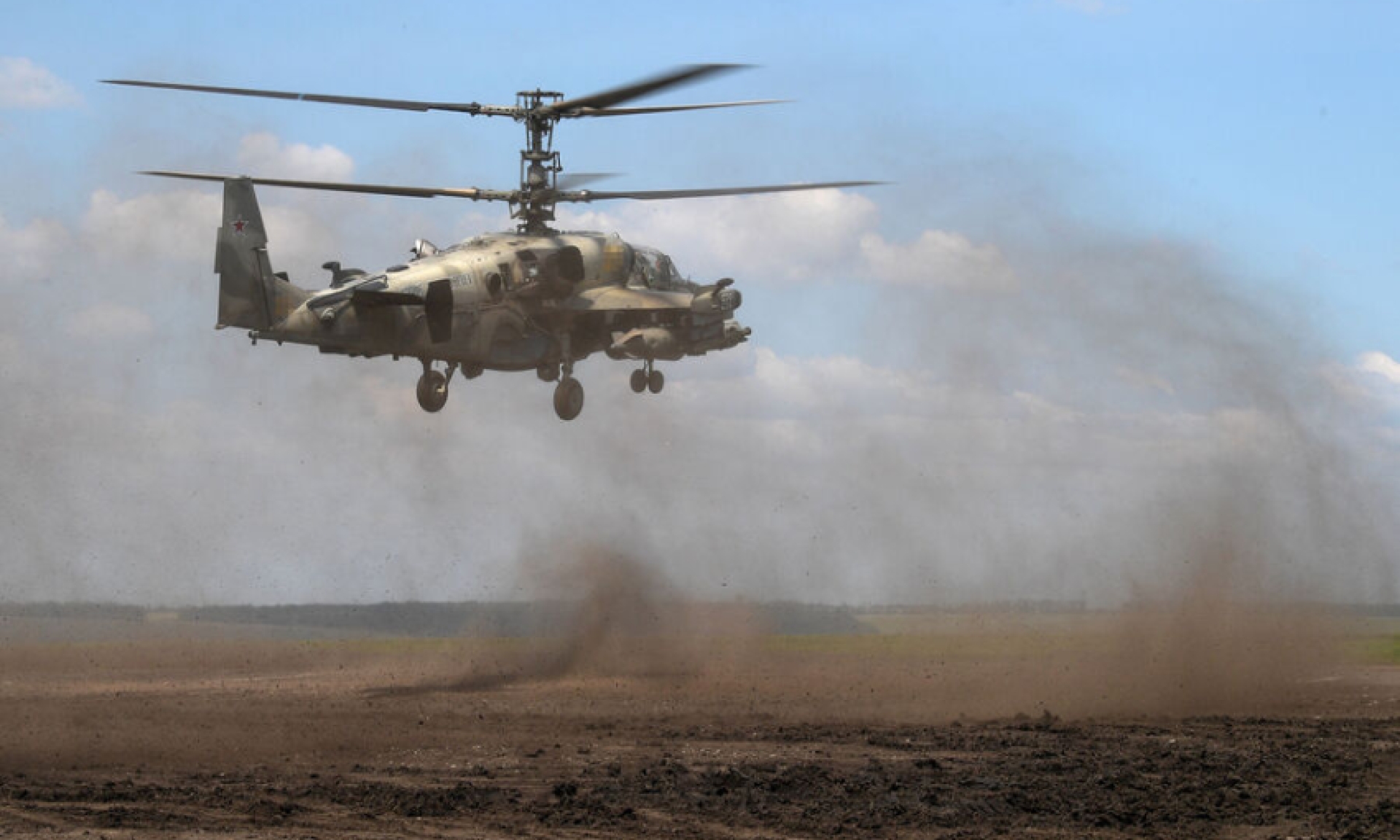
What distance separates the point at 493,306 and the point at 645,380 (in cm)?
322

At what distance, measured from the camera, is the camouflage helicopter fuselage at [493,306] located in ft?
86.9

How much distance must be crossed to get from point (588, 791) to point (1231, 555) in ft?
57.9

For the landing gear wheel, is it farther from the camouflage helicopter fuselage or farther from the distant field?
the distant field

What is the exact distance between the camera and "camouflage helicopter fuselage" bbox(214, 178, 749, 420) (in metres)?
26.5

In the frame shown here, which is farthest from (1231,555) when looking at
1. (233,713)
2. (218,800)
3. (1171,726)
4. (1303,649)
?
(218,800)

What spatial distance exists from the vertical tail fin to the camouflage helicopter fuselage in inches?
0.6

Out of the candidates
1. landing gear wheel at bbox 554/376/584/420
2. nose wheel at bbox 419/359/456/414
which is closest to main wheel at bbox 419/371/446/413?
nose wheel at bbox 419/359/456/414

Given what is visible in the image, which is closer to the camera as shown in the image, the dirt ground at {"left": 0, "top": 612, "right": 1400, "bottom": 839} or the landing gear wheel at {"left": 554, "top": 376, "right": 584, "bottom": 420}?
the dirt ground at {"left": 0, "top": 612, "right": 1400, "bottom": 839}

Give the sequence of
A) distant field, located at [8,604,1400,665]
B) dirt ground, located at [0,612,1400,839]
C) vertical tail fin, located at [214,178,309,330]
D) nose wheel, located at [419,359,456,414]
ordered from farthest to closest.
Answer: distant field, located at [8,604,1400,665] < nose wheel, located at [419,359,456,414] < vertical tail fin, located at [214,178,309,330] < dirt ground, located at [0,612,1400,839]

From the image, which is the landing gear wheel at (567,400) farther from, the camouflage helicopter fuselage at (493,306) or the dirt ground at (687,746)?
the dirt ground at (687,746)

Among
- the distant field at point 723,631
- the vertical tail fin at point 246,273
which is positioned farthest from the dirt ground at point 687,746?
the vertical tail fin at point 246,273

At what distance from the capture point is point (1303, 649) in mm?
35719

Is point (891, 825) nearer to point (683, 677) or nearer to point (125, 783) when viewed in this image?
point (125, 783)

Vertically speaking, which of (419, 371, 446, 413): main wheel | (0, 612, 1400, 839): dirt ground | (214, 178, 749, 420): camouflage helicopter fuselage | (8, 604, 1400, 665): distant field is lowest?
(0, 612, 1400, 839): dirt ground
